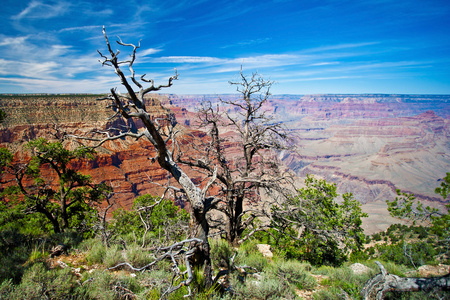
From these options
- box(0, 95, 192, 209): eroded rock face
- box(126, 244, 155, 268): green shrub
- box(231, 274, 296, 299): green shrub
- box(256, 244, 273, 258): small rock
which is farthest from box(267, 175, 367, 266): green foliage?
box(0, 95, 192, 209): eroded rock face

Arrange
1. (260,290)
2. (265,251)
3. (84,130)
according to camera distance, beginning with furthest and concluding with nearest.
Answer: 1. (84,130)
2. (265,251)
3. (260,290)

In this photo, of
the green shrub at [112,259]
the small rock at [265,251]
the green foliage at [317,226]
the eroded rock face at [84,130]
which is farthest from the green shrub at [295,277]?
the eroded rock face at [84,130]

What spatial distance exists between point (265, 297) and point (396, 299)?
2.73 meters

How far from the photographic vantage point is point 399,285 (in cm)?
413

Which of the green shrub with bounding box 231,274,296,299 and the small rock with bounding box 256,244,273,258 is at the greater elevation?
the green shrub with bounding box 231,274,296,299

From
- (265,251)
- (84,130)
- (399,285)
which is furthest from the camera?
(84,130)

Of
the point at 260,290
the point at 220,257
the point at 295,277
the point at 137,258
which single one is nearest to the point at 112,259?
the point at 137,258

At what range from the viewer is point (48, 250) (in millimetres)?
7023

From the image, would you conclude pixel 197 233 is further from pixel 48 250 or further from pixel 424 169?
pixel 424 169

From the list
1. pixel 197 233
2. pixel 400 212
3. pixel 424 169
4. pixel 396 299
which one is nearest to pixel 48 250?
pixel 197 233

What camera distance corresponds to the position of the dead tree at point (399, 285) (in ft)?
12.2

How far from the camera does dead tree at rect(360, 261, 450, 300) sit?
3723 millimetres

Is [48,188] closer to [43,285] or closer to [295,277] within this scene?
[43,285]

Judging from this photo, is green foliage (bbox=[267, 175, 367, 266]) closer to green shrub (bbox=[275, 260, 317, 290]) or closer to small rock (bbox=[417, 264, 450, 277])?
green shrub (bbox=[275, 260, 317, 290])
